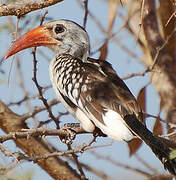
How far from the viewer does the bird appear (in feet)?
11.7

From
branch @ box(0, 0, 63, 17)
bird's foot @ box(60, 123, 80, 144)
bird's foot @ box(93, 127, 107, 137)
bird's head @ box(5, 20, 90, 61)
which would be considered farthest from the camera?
bird's head @ box(5, 20, 90, 61)

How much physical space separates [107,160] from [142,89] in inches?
21.9

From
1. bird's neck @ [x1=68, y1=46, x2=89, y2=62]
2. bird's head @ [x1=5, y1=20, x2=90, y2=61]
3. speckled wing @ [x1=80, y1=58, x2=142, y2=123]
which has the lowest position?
speckled wing @ [x1=80, y1=58, x2=142, y2=123]

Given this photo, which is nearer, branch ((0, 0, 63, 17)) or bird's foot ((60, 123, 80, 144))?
branch ((0, 0, 63, 17))

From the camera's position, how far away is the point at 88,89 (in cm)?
393

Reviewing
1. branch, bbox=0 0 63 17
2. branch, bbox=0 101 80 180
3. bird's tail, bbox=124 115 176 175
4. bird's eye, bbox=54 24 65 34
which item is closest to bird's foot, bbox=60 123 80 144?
bird's tail, bbox=124 115 176 175

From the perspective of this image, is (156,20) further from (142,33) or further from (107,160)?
(107,160)

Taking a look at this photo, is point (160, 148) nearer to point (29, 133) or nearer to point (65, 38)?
point (29, 133)

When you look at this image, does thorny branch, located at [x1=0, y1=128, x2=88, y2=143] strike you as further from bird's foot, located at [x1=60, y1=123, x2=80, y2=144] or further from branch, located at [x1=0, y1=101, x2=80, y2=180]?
branch, located at [x1=0, y1=101, x2=80, y2=180]

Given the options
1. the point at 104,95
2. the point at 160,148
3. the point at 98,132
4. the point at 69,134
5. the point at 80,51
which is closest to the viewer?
the point at 160,148

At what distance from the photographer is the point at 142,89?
4.48 metres

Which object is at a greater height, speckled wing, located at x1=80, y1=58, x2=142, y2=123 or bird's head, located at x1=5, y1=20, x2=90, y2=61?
bird's head, located at x1=5, y1=20, x2=90, y2=61

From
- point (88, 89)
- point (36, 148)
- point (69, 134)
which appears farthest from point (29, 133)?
point (36, 148)

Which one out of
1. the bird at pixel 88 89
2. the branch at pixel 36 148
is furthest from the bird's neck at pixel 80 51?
the branch at pixel 36 148
